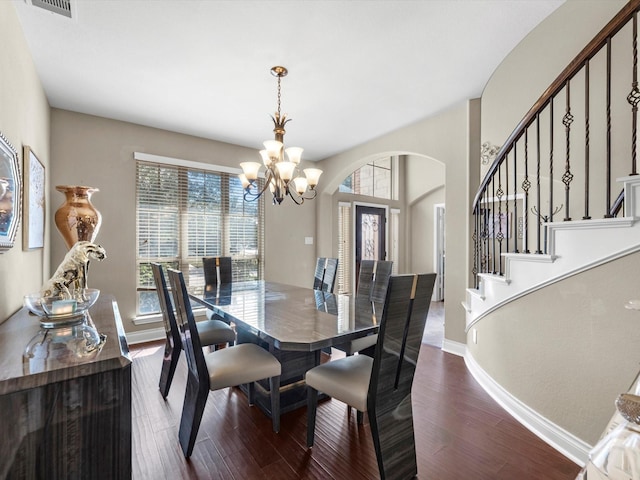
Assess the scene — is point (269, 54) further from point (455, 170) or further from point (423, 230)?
point (423, 230)

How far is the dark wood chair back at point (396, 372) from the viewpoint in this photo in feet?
4.74

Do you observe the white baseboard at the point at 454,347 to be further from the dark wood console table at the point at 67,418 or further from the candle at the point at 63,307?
the candle at the point at 63,307

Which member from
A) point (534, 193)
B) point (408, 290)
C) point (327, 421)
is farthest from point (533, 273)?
point (327, 421)

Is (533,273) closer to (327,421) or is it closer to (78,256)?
(327,421)

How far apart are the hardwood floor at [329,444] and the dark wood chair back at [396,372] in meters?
0.21

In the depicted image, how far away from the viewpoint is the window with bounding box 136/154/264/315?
12.9ft

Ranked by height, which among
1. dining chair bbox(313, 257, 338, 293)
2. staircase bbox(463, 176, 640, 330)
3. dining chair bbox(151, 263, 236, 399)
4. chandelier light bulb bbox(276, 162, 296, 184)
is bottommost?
dining chair bbox(151, 263, 236, 399)

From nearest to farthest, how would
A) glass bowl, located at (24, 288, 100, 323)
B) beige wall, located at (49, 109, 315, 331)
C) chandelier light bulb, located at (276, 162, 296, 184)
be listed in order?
glass bowl, located at (24, 288, 100, 323) < chandelier light bulb, located at (276, 162, 296, 184) < beige wall, located at (49, 109, 315, 331)

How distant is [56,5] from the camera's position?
193cm

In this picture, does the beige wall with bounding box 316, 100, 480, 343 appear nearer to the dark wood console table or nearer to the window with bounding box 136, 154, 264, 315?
the window with bounding box 136, 154, 264, 315

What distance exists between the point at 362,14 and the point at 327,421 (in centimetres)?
278

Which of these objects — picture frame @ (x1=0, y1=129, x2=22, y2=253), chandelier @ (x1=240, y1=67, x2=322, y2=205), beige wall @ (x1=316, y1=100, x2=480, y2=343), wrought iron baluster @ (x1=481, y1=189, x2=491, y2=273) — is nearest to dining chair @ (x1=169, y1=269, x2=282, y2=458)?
picture frame @ (x1=0, y1=129, x2=22, y2=253)

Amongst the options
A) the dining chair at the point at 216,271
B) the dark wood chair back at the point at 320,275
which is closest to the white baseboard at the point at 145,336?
the dining chair at the point at 216,271

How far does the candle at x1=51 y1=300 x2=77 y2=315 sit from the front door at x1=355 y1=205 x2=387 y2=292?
494 centimetres
